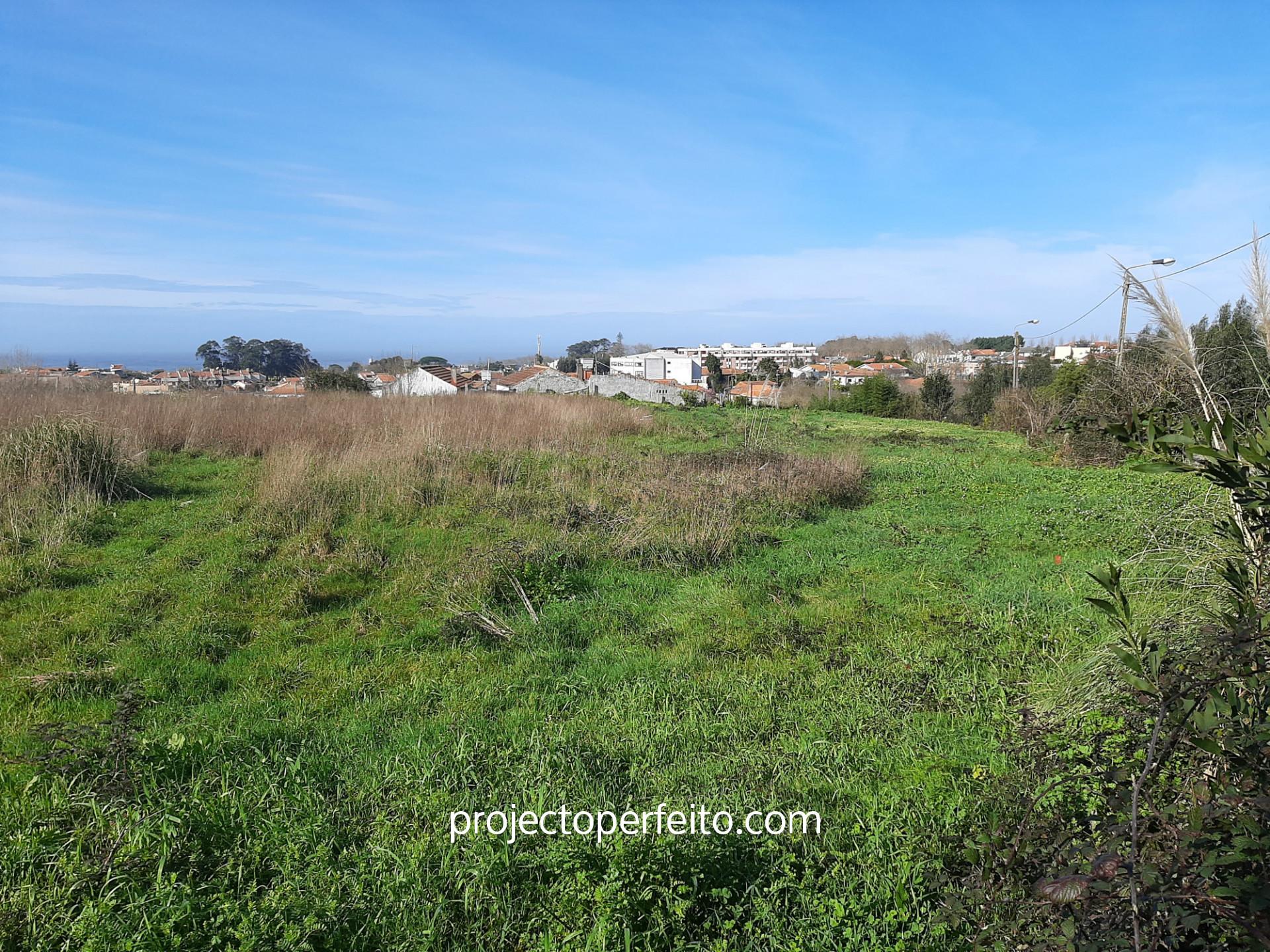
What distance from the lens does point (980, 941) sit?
184cm

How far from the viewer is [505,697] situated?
4.18m

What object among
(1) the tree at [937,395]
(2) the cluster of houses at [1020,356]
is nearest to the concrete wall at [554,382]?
(1) the tree at [937,395]

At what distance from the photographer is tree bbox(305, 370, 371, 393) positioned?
2391 cm

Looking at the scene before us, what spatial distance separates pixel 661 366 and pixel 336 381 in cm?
5940

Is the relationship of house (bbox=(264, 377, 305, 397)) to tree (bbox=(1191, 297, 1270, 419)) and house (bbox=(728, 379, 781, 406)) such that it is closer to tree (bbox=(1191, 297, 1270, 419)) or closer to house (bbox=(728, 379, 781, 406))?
house (bbox=(728, 379, 781, 406))

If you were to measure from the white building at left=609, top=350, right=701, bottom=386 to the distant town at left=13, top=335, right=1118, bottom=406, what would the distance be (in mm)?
158

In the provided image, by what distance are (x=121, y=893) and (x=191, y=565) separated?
4174mm

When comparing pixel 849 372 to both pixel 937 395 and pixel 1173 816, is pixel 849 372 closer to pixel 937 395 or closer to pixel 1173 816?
pixel 937 395

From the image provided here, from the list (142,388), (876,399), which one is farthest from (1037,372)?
(142,388)

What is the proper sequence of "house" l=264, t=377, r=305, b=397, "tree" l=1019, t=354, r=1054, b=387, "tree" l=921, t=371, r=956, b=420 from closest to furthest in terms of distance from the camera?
"house" l=264, t=377, r=305, b=397, "tree" l=1019, t=354, r=1054, b=387, "tree" l=921, t=371, r=956, b=420

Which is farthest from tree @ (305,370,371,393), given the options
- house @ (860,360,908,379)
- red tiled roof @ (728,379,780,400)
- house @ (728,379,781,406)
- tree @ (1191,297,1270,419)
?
house @ (860,360,908,379)

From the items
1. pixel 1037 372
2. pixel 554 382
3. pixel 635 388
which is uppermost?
pixel 1037 372

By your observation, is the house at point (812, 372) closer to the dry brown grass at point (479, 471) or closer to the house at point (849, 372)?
the house at point (849, 372)

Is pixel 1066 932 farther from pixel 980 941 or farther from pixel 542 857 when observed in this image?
pixel 542 857
